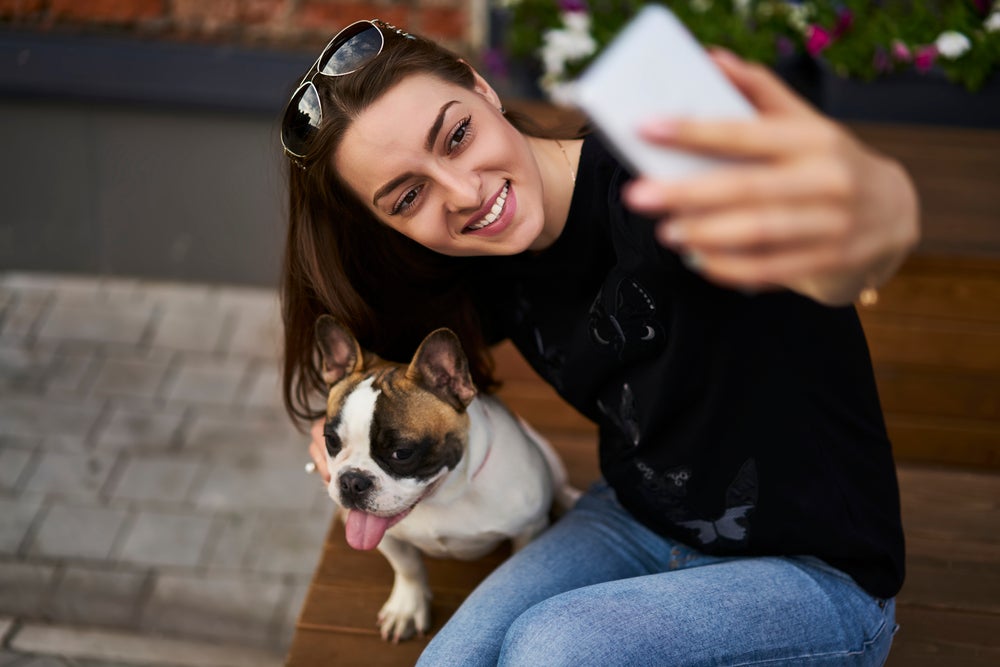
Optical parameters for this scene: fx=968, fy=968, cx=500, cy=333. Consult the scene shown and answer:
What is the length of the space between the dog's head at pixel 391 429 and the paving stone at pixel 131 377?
7.36ft

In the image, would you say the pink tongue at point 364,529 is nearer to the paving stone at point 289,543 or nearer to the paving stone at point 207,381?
the paving stone at point 289,543

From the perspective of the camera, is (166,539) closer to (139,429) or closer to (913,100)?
(139,429)

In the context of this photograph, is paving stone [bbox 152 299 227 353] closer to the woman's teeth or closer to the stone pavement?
the stone pavement

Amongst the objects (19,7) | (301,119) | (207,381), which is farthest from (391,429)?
(19,7)

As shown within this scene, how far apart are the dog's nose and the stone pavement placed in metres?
1.31

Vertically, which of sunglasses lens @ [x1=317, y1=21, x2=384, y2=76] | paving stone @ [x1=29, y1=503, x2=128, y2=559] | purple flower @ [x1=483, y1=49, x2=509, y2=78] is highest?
sunglasses lens @ [x1=317, y1=21, x2=384, y2=76]

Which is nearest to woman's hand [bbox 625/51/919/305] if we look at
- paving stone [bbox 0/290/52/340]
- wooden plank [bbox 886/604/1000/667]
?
wooden plank [bbox 886/604/1000/667]

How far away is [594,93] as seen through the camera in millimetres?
951

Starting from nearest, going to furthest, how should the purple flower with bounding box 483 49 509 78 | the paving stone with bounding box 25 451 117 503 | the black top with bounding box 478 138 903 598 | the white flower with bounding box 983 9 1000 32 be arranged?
the black top with bounding box 478 138 903 598, the paving stone with bounding box 25 451 117 503, the white flower with bounding box 983 9 1000 32, the purple flower with bounding box 483 49 509 78

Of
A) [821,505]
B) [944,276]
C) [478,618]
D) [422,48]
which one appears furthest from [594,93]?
[944,276]

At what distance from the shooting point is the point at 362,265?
2.00m

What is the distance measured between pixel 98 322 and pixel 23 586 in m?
1.49

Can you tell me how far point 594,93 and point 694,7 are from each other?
3.27m

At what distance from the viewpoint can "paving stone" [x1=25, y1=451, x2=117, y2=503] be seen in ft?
11.3
